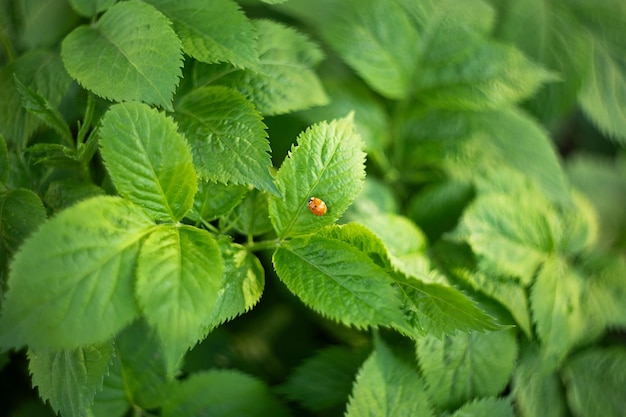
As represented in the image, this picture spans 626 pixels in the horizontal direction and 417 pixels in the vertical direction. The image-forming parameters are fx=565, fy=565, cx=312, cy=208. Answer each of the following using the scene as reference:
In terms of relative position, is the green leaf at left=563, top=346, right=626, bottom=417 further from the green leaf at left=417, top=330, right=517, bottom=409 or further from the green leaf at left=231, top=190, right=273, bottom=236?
the green leaf at left=231, top=190, right=273, bottom=236

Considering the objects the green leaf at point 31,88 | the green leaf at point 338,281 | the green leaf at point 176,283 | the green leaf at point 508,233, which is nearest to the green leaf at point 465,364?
the green leaf at point 508,233

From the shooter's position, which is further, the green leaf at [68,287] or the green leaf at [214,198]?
the green leaf at [214,198]

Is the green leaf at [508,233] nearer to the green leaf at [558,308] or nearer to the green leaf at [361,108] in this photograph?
the green leaf at [558,308]

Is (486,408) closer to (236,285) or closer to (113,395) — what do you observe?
(236,285)

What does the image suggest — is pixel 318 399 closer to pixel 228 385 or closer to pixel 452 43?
pixel 228 385

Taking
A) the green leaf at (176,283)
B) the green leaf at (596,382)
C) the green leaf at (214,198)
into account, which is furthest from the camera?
the green leaf at (596,382)

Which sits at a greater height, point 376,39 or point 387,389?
point 376,39

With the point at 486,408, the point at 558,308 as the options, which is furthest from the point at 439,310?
the point at 558,308
